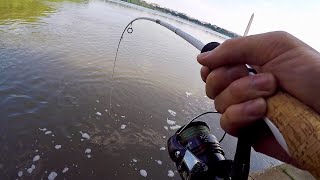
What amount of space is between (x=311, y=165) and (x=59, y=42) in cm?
1650

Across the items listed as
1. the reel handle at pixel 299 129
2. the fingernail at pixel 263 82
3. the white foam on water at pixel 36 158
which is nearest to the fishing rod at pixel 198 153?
the fingernail at pixel 263 82

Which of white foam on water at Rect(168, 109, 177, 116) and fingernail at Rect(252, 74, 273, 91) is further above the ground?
fingernail at Rect(252, 74, 273, 91)

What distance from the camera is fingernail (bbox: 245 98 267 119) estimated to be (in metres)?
1.42

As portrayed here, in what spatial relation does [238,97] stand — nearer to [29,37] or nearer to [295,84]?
[295,84]

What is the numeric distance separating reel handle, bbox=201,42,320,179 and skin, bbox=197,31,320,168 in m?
0.10

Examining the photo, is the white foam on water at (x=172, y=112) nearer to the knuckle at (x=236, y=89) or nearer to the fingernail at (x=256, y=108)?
the knuckle at (x=236, y=89)

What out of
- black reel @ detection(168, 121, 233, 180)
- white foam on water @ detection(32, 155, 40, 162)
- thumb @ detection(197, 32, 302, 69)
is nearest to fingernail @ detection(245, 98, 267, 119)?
thumb @ detection(197, 32, 302, 69)

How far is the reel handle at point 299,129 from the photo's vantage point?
108 cm

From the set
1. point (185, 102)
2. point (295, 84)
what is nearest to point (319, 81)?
point (295, 84)

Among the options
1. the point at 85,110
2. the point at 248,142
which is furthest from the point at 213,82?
the point at 85,110

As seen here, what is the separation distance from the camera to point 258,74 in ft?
5.02

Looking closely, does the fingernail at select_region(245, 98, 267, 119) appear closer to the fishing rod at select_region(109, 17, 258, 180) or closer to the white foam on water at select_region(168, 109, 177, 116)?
the fishing rod at select_region(109, 17, 258, 180)

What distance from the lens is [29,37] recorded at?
15.3 m

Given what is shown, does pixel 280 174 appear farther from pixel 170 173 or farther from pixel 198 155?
pixel 198 155
